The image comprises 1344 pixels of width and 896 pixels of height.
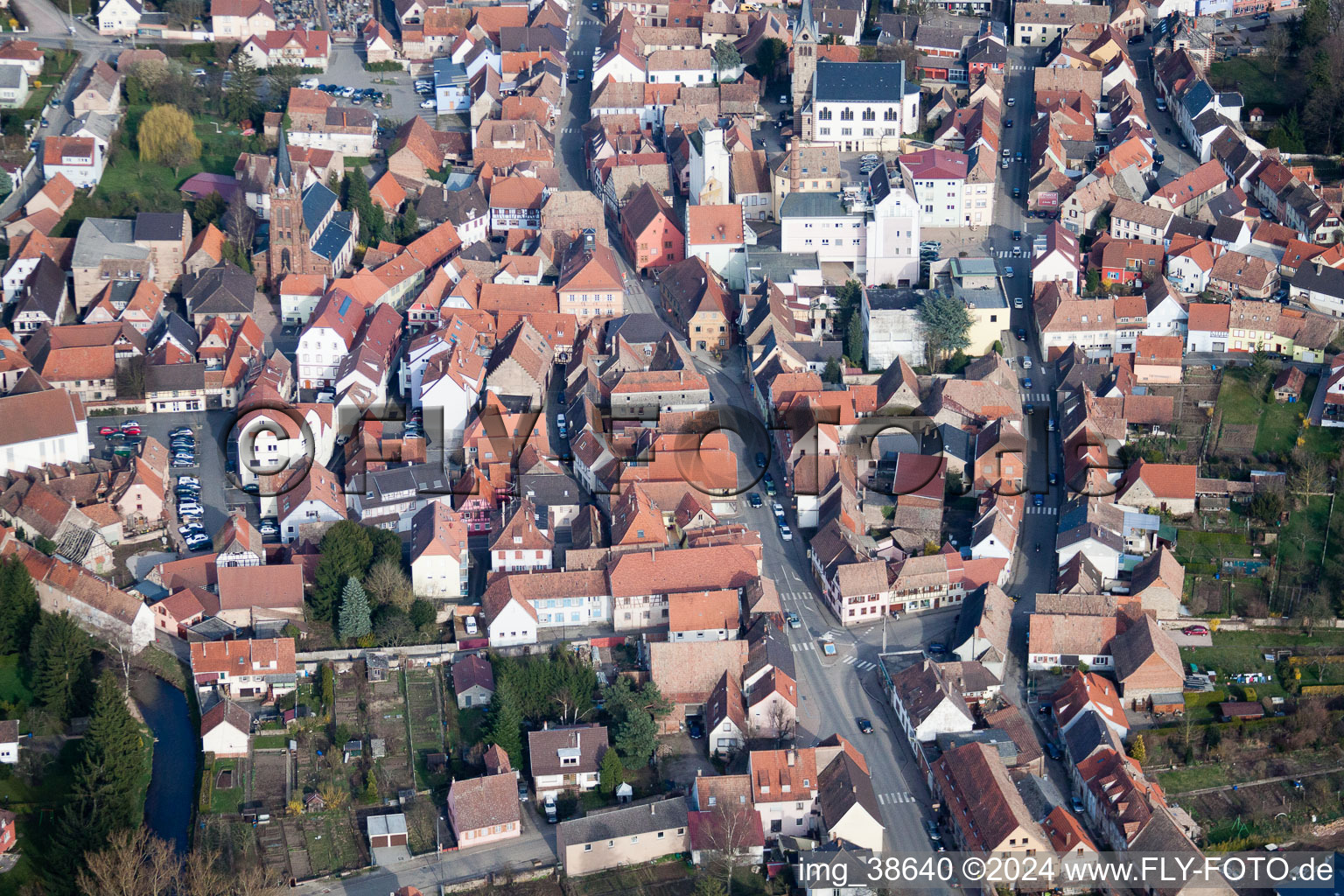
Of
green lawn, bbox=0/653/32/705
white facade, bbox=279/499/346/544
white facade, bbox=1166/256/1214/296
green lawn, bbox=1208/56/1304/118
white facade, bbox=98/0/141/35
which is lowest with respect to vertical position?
green lawn, bbox=0/653/32/705

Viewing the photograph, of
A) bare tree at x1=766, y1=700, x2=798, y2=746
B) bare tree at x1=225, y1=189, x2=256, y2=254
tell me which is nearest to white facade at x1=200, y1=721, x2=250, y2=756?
bare tree at x1=766, y1=700, x2=798, y2=746

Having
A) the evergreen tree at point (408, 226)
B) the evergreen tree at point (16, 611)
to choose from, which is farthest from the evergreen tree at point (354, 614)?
the evergreen tree at point (408, 226)

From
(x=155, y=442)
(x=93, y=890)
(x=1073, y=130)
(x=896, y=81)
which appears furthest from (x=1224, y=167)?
(x=93, y=890)

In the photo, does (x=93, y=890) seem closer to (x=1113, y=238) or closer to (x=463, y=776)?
(x=463, y=776)

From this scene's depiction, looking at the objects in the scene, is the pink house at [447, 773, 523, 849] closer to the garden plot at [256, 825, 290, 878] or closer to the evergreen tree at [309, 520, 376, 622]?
the garden plot at [256, 825, 290, 878]

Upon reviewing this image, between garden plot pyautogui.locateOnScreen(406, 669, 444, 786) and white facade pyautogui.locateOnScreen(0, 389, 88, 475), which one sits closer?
garden plot pyautogui.locateOnScreen(406, 669, 444, 786)

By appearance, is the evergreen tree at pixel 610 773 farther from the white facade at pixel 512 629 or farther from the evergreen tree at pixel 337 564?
the evergreen tree at pixel 337 564

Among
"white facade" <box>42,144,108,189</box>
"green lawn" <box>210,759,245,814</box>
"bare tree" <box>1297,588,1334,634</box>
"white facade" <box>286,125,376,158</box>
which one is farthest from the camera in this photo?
"white facade" <box>286,125,376,158</box>
